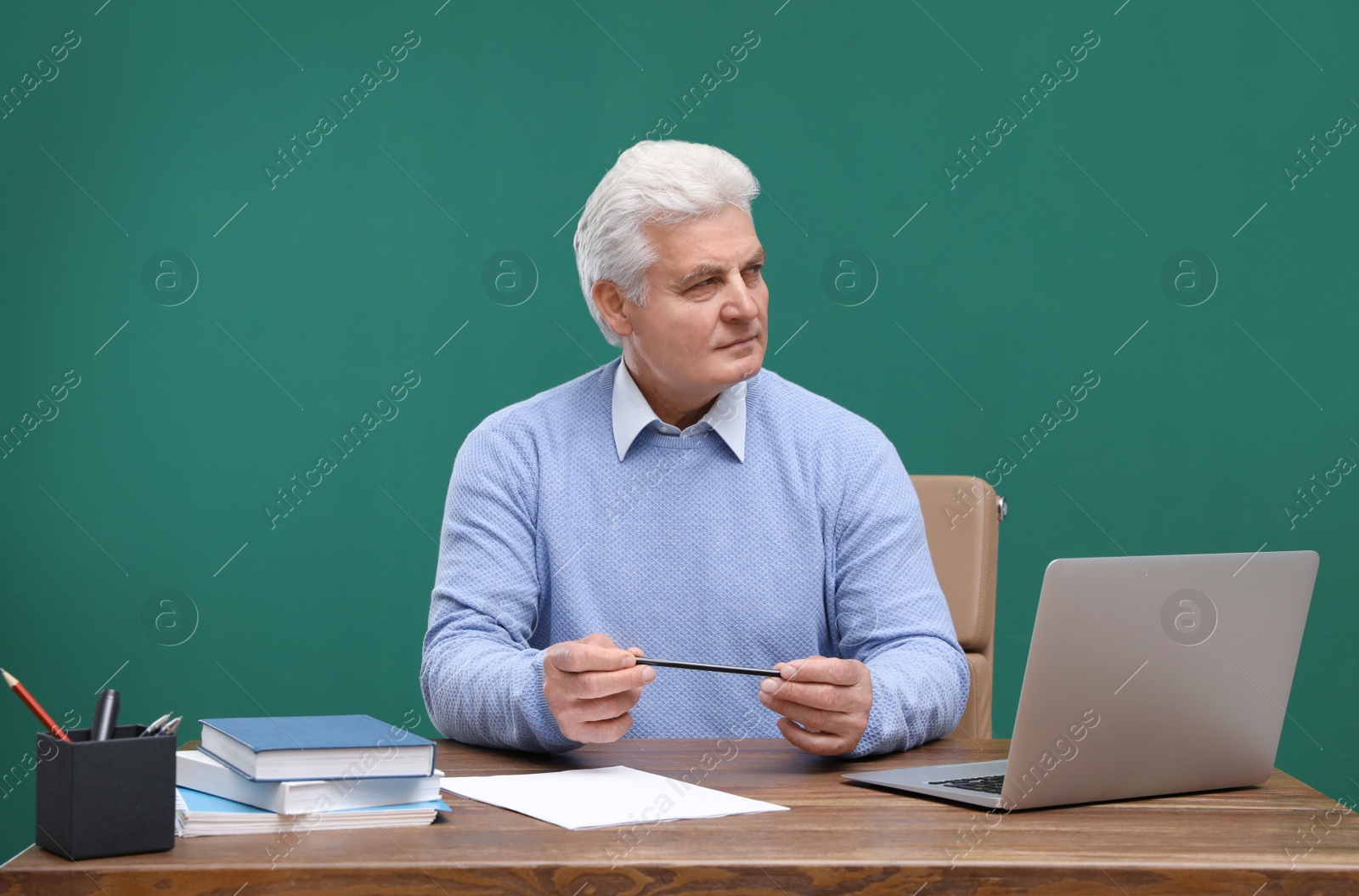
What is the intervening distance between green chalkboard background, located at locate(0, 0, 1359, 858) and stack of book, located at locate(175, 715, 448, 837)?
1882 millimetres

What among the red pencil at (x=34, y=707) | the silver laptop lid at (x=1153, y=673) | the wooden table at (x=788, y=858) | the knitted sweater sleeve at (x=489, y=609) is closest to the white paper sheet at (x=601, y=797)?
the wooden table at (x=788, y=858)

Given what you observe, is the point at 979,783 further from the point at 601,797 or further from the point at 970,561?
the point at 970,561

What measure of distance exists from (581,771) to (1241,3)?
2603 mm

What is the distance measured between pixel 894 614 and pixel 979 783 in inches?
17.7

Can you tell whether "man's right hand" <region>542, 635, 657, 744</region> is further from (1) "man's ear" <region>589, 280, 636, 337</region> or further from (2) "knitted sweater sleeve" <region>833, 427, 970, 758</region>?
(1) "man's ear" <region>589, 280, 636, 337</region>

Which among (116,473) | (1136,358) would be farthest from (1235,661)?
(116,473)

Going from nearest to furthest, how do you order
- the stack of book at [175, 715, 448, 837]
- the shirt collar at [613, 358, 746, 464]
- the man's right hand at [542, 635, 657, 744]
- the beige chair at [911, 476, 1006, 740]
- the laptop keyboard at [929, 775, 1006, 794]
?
the stack of book at [175, 715, 448, 837]
the laptop keyboard at [929, 775, 1006, 794]
the man's right hand at [542, 635, 657, 744]
the shirt collar at [613, 358, 746, 464]
the beige chair at [911, 476, 1006, 740]

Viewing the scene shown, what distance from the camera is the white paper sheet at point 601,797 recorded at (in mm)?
1104

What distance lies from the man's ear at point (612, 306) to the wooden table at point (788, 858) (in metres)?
0.89

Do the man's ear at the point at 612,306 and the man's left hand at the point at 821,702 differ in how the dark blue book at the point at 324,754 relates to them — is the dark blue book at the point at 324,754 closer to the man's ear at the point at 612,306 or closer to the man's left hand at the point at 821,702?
the man's left hand at the point at 821,702

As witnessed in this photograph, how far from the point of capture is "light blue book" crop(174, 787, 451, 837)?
1.04 m

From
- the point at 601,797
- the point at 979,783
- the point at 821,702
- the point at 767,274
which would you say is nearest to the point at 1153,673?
the point at 979,783

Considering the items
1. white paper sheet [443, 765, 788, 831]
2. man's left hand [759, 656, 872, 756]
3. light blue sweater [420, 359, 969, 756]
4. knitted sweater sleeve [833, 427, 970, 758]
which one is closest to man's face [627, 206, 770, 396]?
light blue sweater [420, 359, 969, 756]

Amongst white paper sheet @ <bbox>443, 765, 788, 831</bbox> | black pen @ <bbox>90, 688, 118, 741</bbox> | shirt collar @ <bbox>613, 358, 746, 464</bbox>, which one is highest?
shirt collar @ <bbox>613, 358, 746, 464</bbox>
